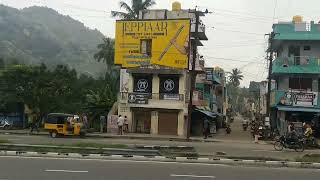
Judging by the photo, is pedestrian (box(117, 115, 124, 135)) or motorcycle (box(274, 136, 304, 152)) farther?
pedestrian (box(117, 115, 124, 135))

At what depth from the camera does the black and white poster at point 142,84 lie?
43.9m

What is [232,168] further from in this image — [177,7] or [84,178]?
[177,7]

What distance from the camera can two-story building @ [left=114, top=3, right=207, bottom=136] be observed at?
42875 millimetres

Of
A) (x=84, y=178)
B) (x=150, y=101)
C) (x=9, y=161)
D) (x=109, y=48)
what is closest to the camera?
(x=84, y=178)

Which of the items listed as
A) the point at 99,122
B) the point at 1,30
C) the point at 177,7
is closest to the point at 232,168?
the point at 99,122

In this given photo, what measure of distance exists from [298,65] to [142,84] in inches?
512

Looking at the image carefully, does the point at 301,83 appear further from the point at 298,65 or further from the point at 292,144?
the point at 292,144

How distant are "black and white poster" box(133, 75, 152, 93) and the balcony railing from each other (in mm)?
10585

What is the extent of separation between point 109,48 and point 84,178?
56.5 m

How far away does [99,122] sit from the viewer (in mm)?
45469

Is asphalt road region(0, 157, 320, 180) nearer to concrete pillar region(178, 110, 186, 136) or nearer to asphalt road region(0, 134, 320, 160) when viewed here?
asphalt road region(0, 134, 320, 160)

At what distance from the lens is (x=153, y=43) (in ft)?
142

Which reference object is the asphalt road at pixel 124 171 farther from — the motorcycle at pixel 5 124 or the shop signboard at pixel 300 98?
the motorcycle at pixel 5 124

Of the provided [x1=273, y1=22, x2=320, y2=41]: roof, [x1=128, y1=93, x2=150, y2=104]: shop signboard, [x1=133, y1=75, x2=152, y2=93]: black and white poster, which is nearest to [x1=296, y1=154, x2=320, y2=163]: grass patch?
[x1=273, y1=22, x2=320, y2=41]: roof
